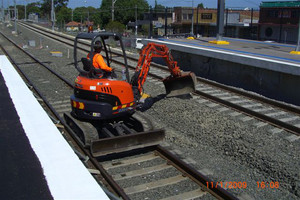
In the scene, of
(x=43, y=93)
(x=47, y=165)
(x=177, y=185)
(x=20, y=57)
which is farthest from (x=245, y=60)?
(x=20, y=57)

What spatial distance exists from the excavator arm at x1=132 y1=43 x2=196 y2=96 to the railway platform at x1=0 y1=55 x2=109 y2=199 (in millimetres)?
2537

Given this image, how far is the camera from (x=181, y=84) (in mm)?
10562

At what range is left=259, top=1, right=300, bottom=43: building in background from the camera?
3653 cm

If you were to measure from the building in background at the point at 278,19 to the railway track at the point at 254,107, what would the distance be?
26.9 metres

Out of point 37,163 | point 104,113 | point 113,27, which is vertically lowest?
point 37,163

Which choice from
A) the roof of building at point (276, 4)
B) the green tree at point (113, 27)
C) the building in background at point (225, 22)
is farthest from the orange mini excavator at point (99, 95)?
the green tree at point (113, 27)

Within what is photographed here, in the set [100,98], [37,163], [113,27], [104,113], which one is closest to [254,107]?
[104,113]

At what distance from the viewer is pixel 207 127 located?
8.55 meters

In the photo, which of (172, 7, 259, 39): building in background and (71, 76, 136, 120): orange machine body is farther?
(172, 7, 259, 39): building in background

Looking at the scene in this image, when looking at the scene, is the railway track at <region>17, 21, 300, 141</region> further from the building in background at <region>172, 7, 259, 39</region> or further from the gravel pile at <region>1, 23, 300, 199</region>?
the building in background at <region>172, 7, 259, 39</region>

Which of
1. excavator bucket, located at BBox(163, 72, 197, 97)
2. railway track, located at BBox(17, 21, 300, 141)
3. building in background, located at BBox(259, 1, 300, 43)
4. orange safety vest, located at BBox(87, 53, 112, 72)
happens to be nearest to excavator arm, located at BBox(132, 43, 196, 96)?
excavator bucket, located at BBox(163, 72, 197, 97)

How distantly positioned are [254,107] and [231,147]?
3.49 m
